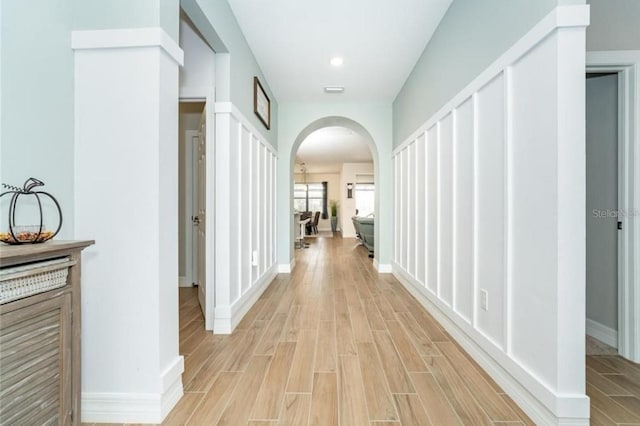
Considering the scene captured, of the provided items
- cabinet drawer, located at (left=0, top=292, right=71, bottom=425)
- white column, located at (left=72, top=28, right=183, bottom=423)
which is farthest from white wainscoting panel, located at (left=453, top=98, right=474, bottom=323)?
cabinet drawer, located at (left=0, top=292, right=71, bottom=425)

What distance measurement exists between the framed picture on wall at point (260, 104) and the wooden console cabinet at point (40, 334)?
2.43 m

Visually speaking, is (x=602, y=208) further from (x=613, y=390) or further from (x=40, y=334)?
(x=40, y=334)

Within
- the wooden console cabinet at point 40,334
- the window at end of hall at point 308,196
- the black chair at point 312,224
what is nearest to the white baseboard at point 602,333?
the wooden console cabinet at point 40,334

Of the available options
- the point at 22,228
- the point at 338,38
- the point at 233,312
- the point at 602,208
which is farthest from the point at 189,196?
the point at 602,208

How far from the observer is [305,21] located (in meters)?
2.55

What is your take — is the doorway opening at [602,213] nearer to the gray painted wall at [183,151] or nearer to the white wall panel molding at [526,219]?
the white wall panel molding at [526,219]

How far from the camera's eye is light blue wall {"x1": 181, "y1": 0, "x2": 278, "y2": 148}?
1.93 metres

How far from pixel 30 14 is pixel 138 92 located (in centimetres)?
44

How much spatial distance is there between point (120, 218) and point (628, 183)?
297cm

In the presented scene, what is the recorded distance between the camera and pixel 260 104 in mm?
3375

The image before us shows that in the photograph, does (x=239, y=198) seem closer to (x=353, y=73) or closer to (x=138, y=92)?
(x=138, y=92)

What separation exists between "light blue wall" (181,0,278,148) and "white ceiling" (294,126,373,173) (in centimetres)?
289

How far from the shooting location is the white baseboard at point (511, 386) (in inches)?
48.2

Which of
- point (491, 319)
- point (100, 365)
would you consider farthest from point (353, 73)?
point (100, 365)
